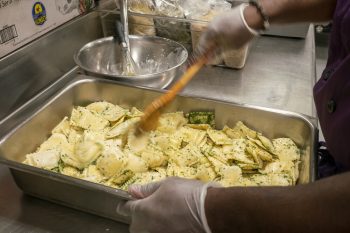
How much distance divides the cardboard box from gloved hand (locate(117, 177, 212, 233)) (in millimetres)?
828

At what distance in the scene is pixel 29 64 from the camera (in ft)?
4.39

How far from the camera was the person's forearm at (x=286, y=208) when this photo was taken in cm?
52

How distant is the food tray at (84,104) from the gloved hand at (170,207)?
68 mm

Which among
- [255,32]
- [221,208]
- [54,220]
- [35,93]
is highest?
[255,32]

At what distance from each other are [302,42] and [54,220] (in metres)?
1.46

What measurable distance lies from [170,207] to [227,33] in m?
0.61

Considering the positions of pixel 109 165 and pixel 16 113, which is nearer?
pixel 109 165

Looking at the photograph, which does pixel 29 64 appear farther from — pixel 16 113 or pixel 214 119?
pixel 214 119

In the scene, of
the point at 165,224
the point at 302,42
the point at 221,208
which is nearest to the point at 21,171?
the point at 165,224

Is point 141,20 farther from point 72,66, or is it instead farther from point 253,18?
point 253,18

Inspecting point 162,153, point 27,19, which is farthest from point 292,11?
point 27,19

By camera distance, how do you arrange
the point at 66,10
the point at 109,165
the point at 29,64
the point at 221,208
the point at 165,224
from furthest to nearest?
1. the point at 66,10
2. the point at 29,64
3. the point at 109,165
4. the point at 165,224
5. the point at 221,208

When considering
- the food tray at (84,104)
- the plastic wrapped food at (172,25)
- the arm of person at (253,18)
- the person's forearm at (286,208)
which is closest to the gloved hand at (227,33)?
the arm of person at (253,18)

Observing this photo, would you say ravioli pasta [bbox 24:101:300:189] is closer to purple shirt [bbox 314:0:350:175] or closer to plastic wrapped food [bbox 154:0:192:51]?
purple shirt [bbox 314:0:350:175]
